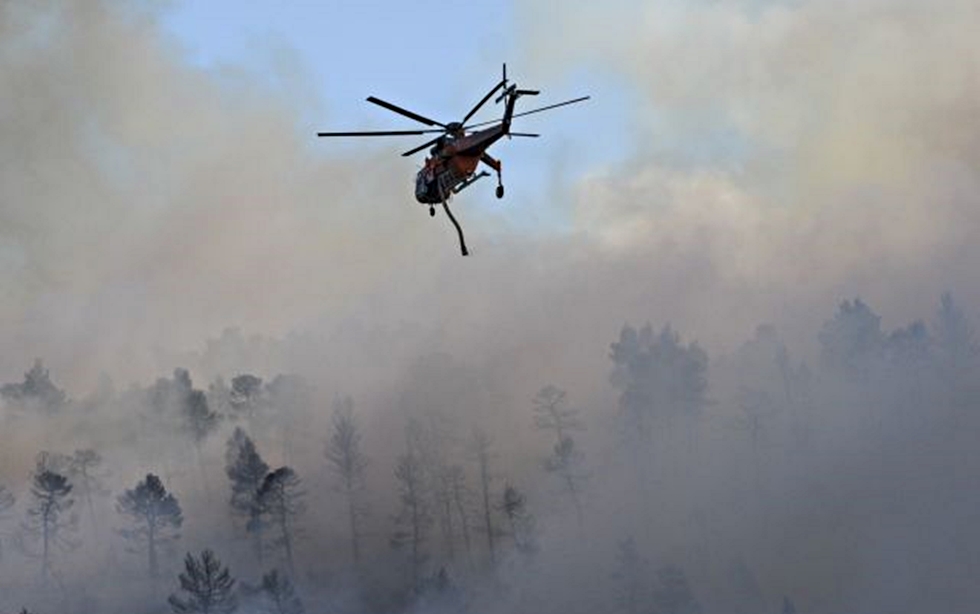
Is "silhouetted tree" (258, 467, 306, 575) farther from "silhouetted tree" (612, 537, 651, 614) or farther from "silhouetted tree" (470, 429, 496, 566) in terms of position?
"silhouetted tree" (612, 537, 651, 614)

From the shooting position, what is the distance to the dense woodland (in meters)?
119

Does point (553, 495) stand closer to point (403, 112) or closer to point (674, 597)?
point (674, 597)

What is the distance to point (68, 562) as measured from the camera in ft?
421

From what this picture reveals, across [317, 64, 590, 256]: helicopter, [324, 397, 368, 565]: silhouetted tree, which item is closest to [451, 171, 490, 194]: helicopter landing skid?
[317, 64, 590, 256]: helicopter

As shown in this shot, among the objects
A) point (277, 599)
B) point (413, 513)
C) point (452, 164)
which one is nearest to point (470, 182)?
point (452, 164)

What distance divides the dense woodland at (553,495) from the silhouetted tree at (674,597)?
1.33 feet

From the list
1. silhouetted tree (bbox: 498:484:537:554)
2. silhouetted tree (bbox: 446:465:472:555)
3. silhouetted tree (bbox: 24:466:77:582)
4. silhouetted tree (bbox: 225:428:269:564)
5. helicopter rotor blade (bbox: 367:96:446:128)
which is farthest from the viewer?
silhouetted tree (bbox: 446:465:472:555)

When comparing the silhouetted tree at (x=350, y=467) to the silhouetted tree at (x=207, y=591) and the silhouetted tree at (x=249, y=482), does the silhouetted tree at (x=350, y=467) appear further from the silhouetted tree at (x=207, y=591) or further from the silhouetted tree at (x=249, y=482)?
the silhouetted tree at (x=207, y=591)

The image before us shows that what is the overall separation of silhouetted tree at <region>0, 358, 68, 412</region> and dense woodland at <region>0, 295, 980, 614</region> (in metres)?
0.25

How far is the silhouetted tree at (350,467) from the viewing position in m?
135

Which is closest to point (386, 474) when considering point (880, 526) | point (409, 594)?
point (409, 594)

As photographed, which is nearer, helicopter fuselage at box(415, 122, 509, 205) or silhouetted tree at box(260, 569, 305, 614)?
helicopter fuselage at box(415, 122, 509, 205)

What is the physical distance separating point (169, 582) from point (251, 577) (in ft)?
26.2

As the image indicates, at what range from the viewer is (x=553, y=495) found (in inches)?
5399
